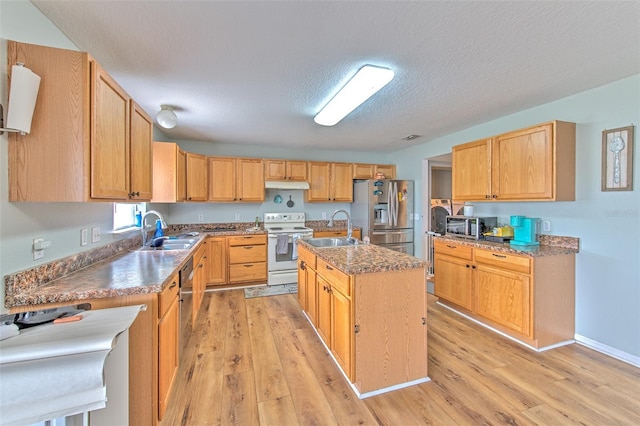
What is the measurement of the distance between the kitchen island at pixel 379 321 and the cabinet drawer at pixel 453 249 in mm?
1308

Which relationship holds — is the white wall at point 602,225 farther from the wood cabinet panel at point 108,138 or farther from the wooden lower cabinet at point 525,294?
the wood cabinet panel at point 108,138

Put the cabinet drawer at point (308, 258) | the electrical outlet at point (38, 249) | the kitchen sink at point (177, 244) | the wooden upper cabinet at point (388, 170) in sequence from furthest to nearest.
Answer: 1. the wooden upper cabinet at point (388, 170)
2. the kitchen sink at point (177, 244)
3. the cabinet drawer at point (308, 258)
4. the electrical outlet at point (38, 249)

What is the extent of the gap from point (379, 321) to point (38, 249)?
2093 millimetres

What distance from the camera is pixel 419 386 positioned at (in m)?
1.93

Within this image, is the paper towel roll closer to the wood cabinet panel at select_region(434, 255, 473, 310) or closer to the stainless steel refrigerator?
the wood cabinet panel at select_region(434, 255, 473, 310)

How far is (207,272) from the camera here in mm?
4004

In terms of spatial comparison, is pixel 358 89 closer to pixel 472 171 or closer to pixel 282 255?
pixel 472 171

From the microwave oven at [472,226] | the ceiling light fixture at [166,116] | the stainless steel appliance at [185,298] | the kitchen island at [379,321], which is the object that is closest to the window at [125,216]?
the stainless steel appliance at [185,298]

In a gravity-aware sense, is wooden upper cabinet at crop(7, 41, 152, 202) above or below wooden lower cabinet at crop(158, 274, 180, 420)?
above

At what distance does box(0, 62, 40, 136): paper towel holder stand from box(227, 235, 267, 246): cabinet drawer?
302 cm

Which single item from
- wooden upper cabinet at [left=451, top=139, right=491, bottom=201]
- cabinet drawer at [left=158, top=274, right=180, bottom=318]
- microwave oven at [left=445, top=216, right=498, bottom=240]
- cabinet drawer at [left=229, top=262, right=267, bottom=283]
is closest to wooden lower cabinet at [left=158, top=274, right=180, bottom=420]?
cabinet drawer at [left=158, top=274, right=180, bottom=318]

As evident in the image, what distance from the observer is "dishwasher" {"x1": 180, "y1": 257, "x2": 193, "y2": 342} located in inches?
82.7

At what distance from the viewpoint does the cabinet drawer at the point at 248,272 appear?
4.15 metres

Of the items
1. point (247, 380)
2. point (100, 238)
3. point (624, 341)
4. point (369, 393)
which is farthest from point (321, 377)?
point (624, 341)
